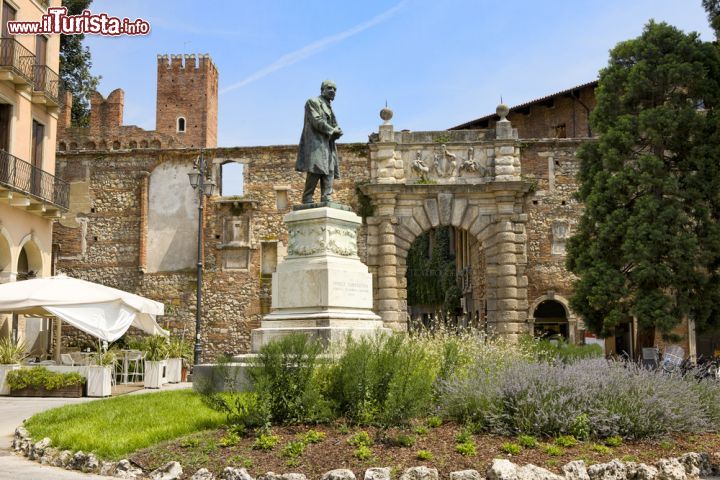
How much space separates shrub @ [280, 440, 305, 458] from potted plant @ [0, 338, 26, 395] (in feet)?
35.0

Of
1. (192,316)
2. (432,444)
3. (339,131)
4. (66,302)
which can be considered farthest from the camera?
(192,316)

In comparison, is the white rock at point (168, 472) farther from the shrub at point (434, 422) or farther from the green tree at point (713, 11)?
the green tree at point (713, 11)

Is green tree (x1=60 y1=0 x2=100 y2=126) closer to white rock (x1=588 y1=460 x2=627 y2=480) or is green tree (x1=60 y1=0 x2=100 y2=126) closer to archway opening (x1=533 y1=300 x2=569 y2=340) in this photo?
archway opening (x1=533 y1=300 x2=569 y2=340)

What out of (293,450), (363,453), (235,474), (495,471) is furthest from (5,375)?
(495,471)

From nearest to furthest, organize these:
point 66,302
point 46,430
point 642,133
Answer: point 46,430
point 66,302
point 642,133

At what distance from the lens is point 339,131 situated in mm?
11641

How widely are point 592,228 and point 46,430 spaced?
14528 mm

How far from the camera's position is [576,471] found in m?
6.96

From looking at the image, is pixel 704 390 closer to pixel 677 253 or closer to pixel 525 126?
pixel 677 253

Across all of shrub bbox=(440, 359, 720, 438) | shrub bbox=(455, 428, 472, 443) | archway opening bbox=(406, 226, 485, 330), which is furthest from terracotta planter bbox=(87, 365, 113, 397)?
archway opening bbox=(406, 226, 485, 330)

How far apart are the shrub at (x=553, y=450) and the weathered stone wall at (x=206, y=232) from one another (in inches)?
748

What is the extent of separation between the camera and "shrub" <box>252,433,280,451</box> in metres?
7.47

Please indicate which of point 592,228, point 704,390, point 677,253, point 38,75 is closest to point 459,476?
point 704,390

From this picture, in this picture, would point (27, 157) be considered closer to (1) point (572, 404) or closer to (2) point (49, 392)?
(2) point (49, 392)
